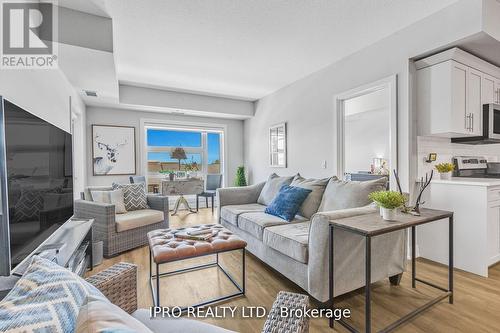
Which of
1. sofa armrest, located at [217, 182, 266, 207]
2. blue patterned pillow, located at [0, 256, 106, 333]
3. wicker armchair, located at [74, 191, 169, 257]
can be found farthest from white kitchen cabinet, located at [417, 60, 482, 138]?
wicker armchair, located at [74, 191, 169, 257]

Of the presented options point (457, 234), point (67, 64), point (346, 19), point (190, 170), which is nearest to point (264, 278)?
point (457, 234)

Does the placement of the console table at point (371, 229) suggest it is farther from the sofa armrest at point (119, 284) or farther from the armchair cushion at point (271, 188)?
the armchair cushion at point (271, 188)

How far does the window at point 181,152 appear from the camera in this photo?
5.67m

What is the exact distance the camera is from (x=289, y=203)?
2672mm

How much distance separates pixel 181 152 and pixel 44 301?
17.6ft

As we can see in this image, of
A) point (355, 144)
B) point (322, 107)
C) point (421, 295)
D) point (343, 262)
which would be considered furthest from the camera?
point (355, 144)

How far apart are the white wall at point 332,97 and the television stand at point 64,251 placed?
316 centimetres

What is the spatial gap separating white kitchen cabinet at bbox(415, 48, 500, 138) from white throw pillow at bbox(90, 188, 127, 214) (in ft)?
12.6

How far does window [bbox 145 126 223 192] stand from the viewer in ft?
18.6

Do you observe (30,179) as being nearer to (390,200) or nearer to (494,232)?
(390,200)

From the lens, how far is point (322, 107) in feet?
12.6

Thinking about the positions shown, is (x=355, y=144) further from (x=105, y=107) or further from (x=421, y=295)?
(x=105, y=107)

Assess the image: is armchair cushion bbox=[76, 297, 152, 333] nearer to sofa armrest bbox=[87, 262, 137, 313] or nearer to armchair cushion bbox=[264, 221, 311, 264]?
sofa armrest bbox=[87, 262, 137, 313]

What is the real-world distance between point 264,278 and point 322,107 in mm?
2723
